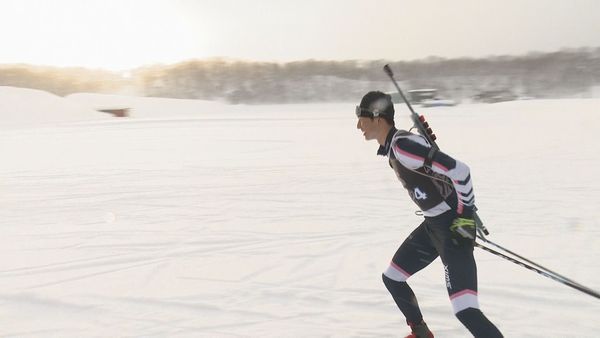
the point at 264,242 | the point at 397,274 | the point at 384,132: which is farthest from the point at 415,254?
the point at 264,242

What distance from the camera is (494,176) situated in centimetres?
1086

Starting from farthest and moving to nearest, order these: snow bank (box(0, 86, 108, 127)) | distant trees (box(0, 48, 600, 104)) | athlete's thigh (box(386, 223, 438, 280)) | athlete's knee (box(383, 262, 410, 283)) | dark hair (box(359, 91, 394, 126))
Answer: distant trees (box(0, 48, 600, 104)) → snow bank (box(0, 86, 108, 127)) → athlete's knee (box(383, 262, 410, 283)) → athlete's thigh (box(386, 223, 438, 280)) → dark hair (box(359, 91, 394, 126))

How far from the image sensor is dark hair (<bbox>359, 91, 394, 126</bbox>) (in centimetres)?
301

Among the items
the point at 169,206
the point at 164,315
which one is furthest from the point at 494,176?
the point at 164,315

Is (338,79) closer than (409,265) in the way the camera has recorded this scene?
No

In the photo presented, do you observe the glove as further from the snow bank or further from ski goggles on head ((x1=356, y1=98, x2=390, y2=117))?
the snow bank

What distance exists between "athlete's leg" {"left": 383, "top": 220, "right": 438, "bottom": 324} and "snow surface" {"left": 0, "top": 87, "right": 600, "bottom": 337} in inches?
20.9

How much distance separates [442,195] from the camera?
2971 mm

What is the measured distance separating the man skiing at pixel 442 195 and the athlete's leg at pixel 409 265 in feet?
0.28

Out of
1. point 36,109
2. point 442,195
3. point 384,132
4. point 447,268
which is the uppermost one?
point 36,109

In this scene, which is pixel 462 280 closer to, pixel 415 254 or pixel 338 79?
pixel 415 254

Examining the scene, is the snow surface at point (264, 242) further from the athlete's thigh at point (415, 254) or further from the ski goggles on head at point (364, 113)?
the ski goggles on head at point (364, 113)

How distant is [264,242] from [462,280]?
156 inches

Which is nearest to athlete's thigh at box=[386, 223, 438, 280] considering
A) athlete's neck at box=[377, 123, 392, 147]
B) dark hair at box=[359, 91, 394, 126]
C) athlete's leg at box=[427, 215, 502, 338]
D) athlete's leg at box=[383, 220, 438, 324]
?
athlete's leg at box=[383, 220, 438, 324]
